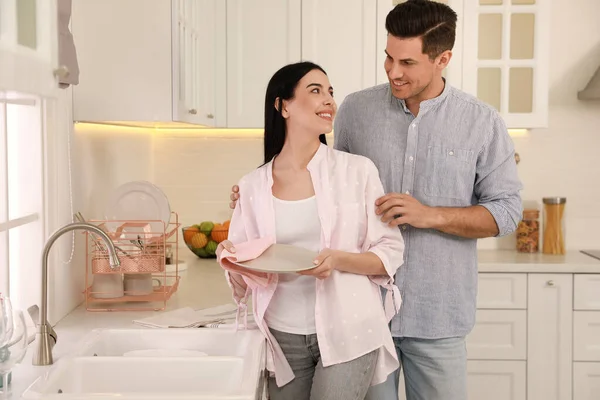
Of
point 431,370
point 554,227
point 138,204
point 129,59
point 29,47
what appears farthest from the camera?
point 554,227

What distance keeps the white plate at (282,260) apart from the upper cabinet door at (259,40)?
1959mm

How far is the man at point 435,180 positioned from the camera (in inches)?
91.3

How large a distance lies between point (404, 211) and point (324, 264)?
0.32m

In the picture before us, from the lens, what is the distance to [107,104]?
272 centimetres

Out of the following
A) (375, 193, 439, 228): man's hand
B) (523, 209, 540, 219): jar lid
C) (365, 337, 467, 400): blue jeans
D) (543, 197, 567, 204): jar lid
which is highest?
(375, 193, 439, 228): man's hand

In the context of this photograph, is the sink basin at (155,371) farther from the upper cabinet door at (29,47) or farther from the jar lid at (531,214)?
the jar lid at (531,214)

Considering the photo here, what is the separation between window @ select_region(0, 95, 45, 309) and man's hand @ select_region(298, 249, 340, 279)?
84 cm

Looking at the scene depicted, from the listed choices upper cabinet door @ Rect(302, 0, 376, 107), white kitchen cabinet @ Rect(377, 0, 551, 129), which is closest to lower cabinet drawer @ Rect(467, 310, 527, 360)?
white kitchen cabinet @ Rect(377, 0, 551, 129)

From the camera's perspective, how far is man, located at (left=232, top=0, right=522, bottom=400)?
2.32 m

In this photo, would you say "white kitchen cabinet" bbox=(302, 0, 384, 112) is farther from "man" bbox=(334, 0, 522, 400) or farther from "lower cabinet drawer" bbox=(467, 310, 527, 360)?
"man" bbox=(334, 0, 522, 400)

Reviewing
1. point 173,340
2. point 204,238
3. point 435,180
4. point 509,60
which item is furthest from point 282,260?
point 509,60

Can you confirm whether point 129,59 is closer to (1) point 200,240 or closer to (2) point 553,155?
(1) point 200,240

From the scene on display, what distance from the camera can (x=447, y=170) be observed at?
2.35m

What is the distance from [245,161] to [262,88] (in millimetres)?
574
